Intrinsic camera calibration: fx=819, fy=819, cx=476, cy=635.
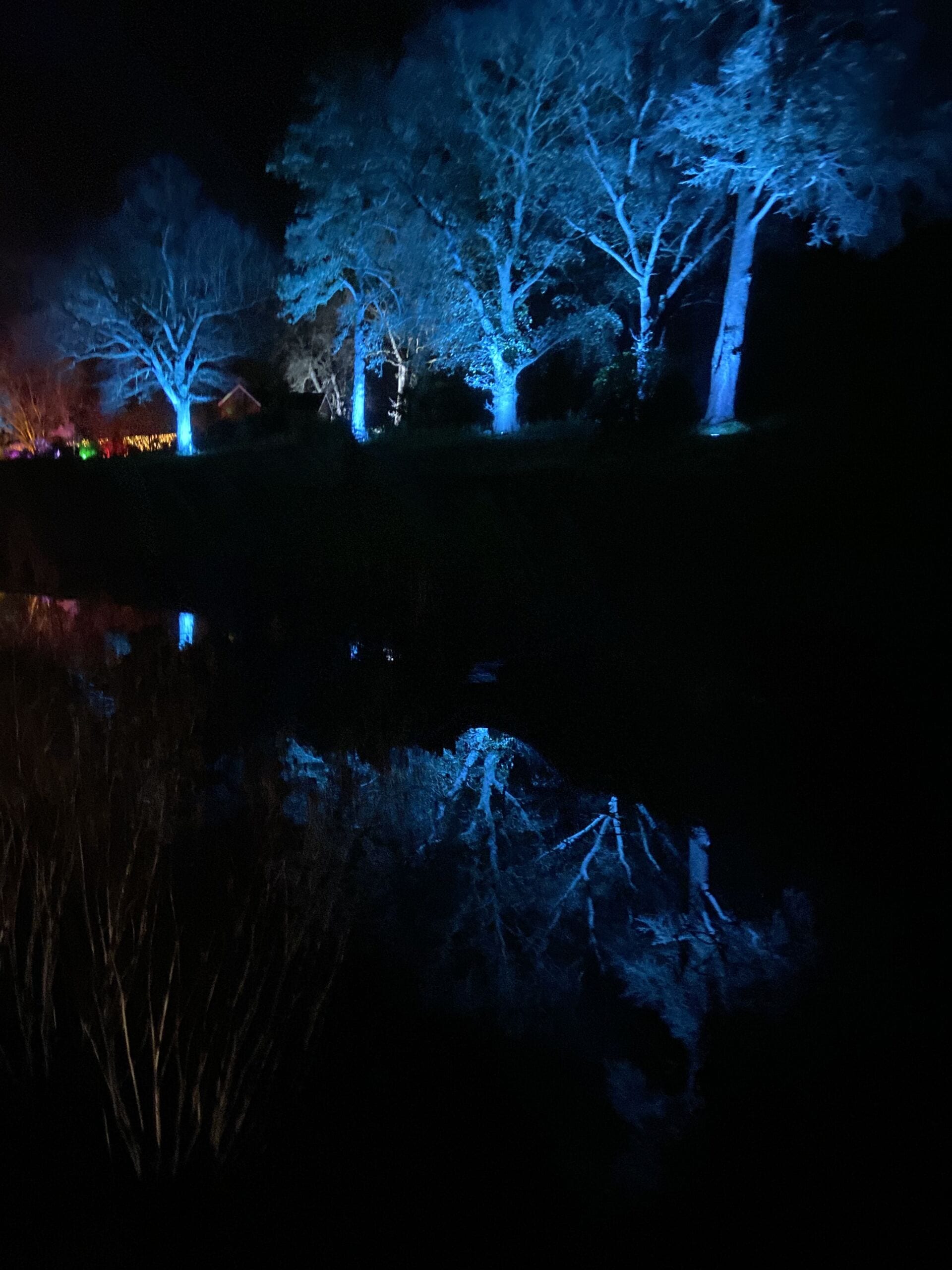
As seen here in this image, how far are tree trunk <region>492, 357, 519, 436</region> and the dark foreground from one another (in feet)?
9.86

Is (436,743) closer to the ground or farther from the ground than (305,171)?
closer to the ground

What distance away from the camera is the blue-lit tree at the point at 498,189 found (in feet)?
57.1

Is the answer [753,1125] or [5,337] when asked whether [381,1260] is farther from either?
[5,337]

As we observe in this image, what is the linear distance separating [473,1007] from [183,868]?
2047 mm

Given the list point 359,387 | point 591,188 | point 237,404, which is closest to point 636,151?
point 591,188

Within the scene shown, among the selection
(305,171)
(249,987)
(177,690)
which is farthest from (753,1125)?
(305,171)

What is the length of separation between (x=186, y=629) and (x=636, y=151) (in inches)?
531

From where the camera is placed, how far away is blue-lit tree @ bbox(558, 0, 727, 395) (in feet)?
52.9

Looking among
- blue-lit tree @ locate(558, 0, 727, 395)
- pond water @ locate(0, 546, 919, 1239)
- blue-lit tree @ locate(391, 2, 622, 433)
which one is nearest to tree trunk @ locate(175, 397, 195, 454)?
blue-lit tree @ locate(391, 2, 622, 433)

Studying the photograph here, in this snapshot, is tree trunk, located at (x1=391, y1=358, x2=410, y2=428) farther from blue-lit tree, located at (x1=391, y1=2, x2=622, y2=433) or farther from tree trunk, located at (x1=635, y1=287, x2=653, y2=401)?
tree trunk, located at (x1=635, y1=287, x2=653, y2=401)

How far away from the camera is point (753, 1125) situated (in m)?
3.19

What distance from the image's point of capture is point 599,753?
7.08 metres

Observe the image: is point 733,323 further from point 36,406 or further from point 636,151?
point 36,406

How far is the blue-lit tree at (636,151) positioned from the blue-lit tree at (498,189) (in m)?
0.48
